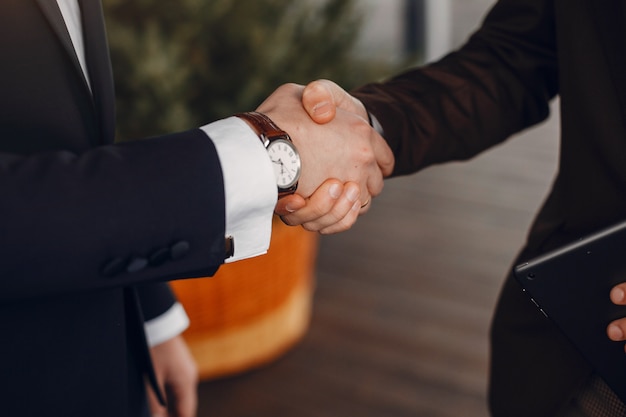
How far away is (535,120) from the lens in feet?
3.86

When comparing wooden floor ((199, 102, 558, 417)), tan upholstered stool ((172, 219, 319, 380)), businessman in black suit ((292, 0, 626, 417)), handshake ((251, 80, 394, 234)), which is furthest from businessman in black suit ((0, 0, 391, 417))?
wooden floor ((199, 102, 558, 417))

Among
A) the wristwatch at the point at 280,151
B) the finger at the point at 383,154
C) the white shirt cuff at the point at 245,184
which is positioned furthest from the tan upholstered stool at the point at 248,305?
the white shirt cuff at the point at 245,184

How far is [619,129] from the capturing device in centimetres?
88

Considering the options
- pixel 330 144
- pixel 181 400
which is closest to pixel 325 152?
pixel 330 144

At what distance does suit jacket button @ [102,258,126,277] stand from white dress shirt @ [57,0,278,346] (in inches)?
5.0

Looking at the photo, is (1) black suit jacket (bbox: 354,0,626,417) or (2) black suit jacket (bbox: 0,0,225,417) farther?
(1) black suit jacket (bbox: 354,0,626,417)

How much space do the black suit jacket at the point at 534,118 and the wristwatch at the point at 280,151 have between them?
0.82 ft

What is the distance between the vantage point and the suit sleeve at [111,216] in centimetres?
67

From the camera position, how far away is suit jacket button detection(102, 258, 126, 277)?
0.70 m

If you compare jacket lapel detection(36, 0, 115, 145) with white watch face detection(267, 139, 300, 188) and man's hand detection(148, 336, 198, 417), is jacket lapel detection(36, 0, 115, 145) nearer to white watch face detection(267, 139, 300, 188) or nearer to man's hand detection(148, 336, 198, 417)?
white watch face detection(267, 139, 300, 188)

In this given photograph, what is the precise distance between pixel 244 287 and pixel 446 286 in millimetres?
881

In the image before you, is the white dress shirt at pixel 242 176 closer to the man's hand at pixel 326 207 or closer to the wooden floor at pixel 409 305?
the man's hand at pixel 326 207

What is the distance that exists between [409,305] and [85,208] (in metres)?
1.87

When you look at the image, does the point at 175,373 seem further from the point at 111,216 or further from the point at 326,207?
the point at 111,216
